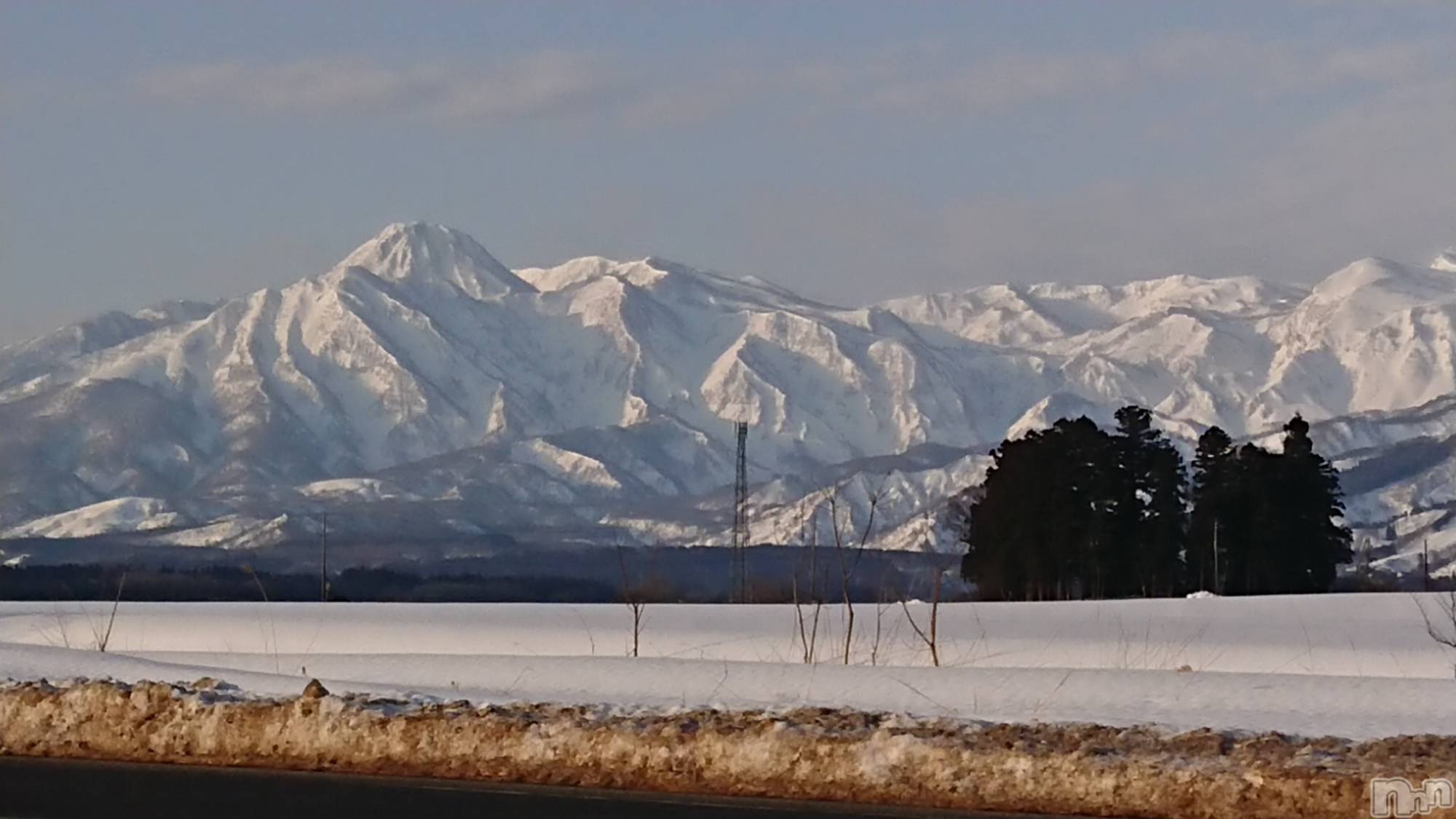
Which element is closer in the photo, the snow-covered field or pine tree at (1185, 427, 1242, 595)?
the snow-covered field

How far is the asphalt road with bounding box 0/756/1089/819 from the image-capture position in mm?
13352

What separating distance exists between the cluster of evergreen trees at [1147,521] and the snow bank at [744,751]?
57441mm

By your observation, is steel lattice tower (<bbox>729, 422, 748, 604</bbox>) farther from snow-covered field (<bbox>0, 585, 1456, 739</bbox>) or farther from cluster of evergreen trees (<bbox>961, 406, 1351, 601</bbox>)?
snow-covered field (<bbox>0, 585, 1456, 739</bbox>)

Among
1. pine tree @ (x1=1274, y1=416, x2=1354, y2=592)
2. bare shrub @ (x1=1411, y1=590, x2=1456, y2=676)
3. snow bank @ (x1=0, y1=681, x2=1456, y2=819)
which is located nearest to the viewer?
snow bank @ (x1=0, y1=681, x2=1456, y2=819)

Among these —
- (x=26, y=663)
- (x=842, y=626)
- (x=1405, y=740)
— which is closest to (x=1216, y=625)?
(x=842, y=626)

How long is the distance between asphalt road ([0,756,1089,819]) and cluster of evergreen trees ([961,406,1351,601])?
2330 inches

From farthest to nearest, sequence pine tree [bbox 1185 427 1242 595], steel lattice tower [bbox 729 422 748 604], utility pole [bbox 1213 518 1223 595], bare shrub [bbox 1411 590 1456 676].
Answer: pine tree [bbox 1185 427 1242 595] → utility pole [bbox 1213 518 1223 595] → steel lattice tower [bbox 729 422 748 604] → bare shrub [bbox 1411 590 1456 676]

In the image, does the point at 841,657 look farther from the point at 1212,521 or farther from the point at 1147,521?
the point at 1147,521

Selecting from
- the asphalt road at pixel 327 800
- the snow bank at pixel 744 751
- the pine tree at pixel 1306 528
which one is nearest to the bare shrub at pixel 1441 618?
the snow bank at pixel 744 751

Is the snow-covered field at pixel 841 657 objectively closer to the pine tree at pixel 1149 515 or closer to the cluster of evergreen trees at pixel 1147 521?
the cluster of evergreen trees at pixel 1147 521

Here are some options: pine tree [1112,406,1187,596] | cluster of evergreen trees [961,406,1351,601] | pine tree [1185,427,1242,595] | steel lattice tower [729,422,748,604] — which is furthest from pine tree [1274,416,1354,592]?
steel lattice tower [729,422,748,604]

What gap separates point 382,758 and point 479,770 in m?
0.77

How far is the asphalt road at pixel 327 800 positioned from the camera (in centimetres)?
1335

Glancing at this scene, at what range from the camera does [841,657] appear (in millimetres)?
29281
